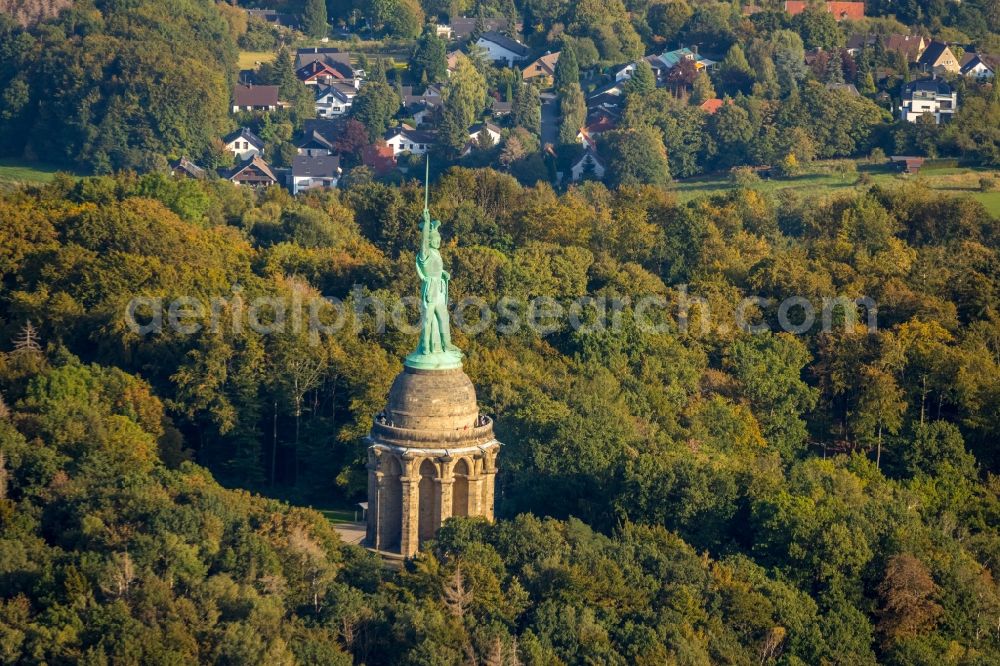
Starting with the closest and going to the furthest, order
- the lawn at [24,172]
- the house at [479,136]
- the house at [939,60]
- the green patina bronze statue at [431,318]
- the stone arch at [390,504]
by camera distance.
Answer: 1. the green patina bronze statue at [431,318]
2. the stone arch at [390,504]
3. the lawn at [24,172]
4. the house at [479,136]
5. the house at [939,60]

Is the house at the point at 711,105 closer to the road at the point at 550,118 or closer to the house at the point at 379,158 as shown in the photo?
the road at the point at 550,118

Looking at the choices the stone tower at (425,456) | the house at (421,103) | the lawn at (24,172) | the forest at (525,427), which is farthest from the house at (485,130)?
the stone tower at (425,456)

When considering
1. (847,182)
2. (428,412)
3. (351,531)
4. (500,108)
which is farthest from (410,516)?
(500,108)

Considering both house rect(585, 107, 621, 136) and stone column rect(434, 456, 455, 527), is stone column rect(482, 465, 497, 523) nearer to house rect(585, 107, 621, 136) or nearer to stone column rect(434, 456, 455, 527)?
Answer: stone column rect(434, 456, 455, 527)

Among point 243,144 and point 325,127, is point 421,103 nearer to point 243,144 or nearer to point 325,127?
point 325,127

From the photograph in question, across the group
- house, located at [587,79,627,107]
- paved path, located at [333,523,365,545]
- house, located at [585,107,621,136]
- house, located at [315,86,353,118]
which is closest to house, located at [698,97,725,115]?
house, located at [585,107,621,136]
